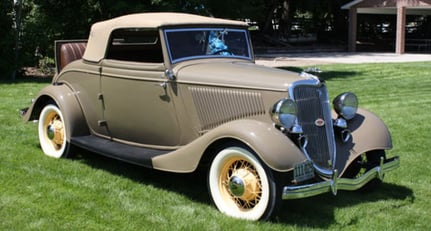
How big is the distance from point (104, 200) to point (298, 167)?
1.76 meters

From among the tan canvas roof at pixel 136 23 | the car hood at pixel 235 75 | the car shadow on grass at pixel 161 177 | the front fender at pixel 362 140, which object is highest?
the tan canvas roof at pixel 136 23

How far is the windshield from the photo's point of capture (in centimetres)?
507

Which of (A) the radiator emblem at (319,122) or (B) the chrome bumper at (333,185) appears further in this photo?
(A) the radiator emblem at (319,122)

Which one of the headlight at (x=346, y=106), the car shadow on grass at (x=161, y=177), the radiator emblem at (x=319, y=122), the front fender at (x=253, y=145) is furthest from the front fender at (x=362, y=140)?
the car shadow on grass at (x=161, y=177)

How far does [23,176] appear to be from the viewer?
526 centimetres

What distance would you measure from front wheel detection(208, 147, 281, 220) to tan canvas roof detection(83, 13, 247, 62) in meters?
1.57

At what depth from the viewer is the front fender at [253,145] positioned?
13.0ft

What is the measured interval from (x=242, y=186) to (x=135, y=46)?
2804 millimetres

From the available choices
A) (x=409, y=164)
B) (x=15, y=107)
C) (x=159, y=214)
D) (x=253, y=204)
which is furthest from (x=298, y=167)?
(x=15, y=107)

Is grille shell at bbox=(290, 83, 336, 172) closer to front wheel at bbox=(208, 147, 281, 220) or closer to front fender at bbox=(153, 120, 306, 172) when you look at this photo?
front fender at bbox=(153, 120, 306, 172)

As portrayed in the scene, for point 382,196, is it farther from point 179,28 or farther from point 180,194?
point 179,28

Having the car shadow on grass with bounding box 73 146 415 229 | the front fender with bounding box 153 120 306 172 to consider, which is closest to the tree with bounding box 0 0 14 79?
the car shadow on grass with bounding box 73 146 415 229

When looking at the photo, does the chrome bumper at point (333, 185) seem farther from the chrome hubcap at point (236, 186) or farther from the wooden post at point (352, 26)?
the wooden post at point (352, 26)

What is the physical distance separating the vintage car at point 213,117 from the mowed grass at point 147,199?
0.83 feet
